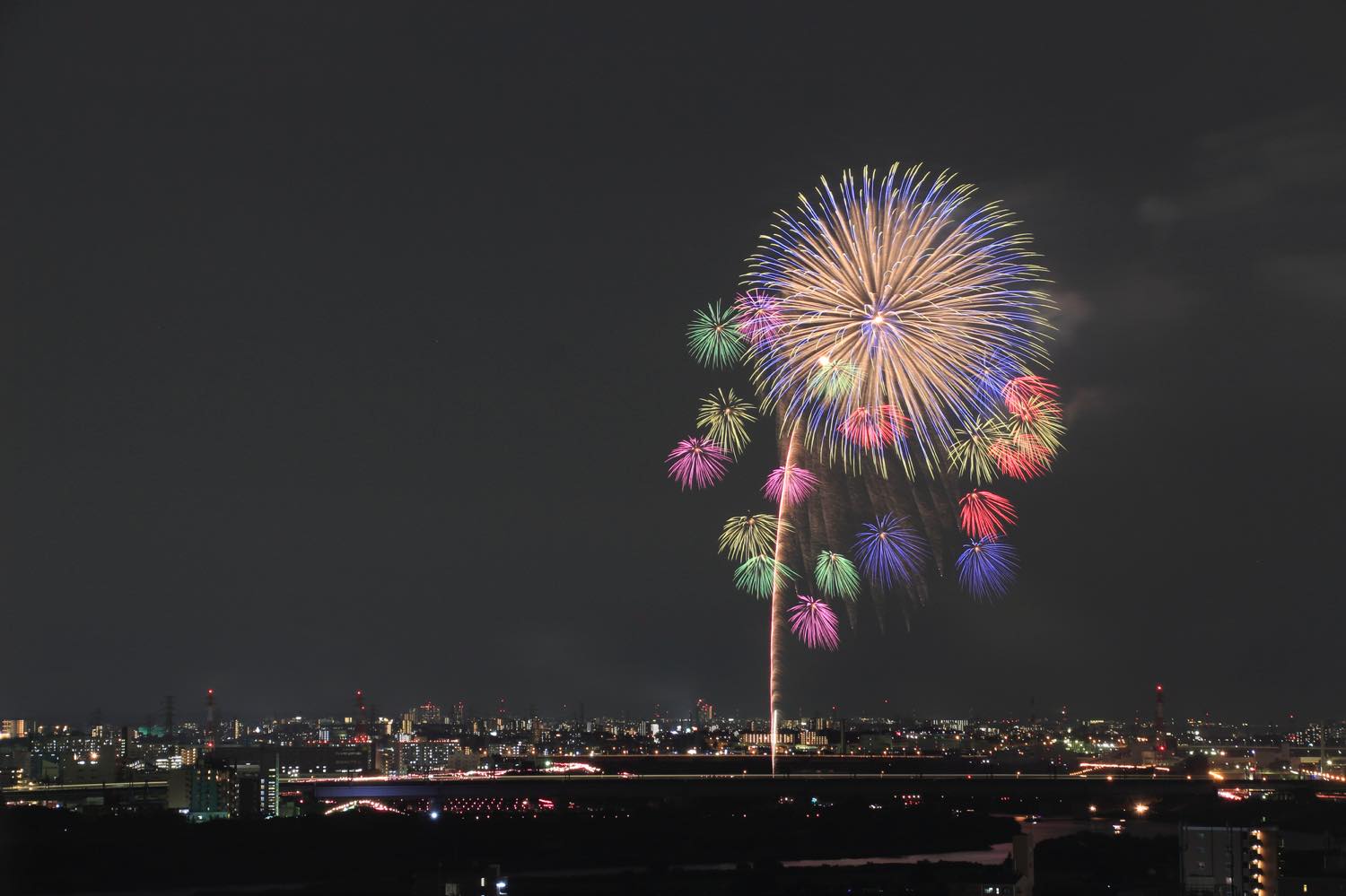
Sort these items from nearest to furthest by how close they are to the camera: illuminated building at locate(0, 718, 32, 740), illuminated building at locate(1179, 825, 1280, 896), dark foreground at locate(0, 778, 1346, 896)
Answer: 1. illuminated building at locate(1179, 825, 1280, 896)
2. dark foreground at locate(0, 778, 1346, 896)
3. illuminated building at locate(0, 718, 32, 740)

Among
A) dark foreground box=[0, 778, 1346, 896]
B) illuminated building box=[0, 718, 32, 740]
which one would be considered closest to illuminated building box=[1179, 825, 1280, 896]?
dark foreground box=[0, 778, 1346, 896]

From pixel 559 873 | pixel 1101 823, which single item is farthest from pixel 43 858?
pixel 1101 823

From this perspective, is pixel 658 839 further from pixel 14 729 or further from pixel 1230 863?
pixel 14 729

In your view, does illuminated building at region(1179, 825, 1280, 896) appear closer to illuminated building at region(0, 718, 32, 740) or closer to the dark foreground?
the dark foreground

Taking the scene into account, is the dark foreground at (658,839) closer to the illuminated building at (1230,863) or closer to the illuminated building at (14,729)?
the illuminated building at (1230,863)

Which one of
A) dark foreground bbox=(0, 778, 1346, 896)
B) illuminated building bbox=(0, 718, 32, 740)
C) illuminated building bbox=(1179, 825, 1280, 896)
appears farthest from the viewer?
illuminated building bbox=(0, 718, 32, 740)

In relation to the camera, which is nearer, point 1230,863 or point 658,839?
point 1230,863

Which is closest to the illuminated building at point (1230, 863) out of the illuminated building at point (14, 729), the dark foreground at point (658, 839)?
the dark foreground at point (658, 839)

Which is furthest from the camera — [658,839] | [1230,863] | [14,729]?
[14,729]

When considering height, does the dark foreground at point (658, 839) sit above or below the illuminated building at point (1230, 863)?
below

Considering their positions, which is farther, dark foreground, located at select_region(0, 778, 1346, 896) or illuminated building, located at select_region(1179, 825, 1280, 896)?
dark foreground, located at select_region(0, 778, 1346, 896)

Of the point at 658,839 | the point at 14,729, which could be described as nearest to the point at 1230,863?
the point at 658,839
